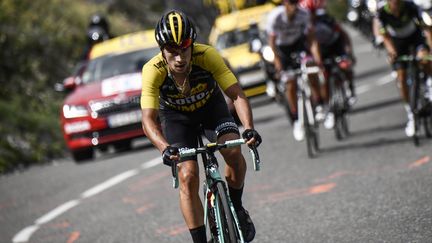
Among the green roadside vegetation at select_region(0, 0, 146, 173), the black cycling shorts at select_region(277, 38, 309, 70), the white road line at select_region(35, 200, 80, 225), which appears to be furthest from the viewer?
the green roadside vegetation at select_region(0, 0, 146, 173)

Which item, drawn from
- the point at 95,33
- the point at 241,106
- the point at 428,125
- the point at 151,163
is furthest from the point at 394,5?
the point at 95,33

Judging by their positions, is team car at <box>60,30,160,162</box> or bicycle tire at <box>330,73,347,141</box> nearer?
bicycle tire at <box>330,73,347,141</box>

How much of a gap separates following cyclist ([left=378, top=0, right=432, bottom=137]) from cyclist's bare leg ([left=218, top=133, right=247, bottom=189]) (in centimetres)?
511

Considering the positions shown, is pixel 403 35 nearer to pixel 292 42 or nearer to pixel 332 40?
pixel 292 42

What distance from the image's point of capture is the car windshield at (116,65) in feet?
55.7

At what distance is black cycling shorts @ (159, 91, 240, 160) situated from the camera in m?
6.80

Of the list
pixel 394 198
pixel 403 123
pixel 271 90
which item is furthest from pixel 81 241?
pixel 271 90

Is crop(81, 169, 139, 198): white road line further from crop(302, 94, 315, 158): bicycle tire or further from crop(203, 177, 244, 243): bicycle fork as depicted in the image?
crop(203, 177, 244, 243): bicycle fork

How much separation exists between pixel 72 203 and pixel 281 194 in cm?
300

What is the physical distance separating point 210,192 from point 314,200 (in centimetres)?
344

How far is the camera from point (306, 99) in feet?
42.4

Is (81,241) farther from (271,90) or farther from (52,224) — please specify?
(271,90)

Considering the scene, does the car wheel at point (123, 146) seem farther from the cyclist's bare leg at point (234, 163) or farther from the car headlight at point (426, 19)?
the cyclist's bare leg at point (234, 163)

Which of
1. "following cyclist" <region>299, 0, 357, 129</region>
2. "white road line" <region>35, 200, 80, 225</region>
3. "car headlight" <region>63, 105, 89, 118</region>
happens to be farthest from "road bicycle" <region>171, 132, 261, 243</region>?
"car headlight" <region>63, 105, 89, 118</region>
